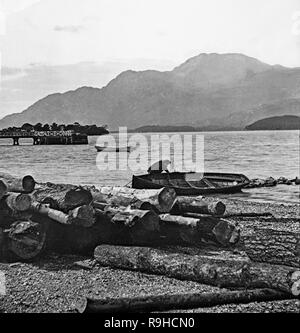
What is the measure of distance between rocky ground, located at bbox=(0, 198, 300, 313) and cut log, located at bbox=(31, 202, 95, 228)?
22.0 inches

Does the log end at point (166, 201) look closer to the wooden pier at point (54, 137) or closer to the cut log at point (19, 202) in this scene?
the cut log at point (19, 202)

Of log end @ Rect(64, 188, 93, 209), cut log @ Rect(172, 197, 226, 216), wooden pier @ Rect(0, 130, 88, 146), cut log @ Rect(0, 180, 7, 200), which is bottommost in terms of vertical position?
cut log @ Rect(172, 197, 226, 216)

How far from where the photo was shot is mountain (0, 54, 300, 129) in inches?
320

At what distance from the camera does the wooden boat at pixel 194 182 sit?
476 inches

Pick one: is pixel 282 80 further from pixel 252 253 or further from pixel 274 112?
pixel 252 253

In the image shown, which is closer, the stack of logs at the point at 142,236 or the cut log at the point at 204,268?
the cut log at the point at 204,268

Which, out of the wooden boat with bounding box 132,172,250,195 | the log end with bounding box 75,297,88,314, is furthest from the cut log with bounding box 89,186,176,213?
the wooden boat with bounding box 132,172,250,195

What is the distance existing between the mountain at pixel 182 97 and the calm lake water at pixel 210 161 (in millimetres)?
497

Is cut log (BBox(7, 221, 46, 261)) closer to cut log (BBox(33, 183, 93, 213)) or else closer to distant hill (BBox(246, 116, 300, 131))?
cut log (BBox(33, 183, 93, 213))

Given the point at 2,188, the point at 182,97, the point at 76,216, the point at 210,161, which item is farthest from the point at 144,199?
the point at 210,161

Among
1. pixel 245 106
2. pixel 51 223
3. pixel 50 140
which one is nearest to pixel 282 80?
pixel 245 106

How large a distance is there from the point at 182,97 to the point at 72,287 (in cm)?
422

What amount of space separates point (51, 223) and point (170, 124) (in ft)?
11.4

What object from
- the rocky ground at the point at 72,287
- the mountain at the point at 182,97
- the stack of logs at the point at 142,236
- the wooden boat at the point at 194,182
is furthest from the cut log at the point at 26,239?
the wooden boat at the point at 194,182
